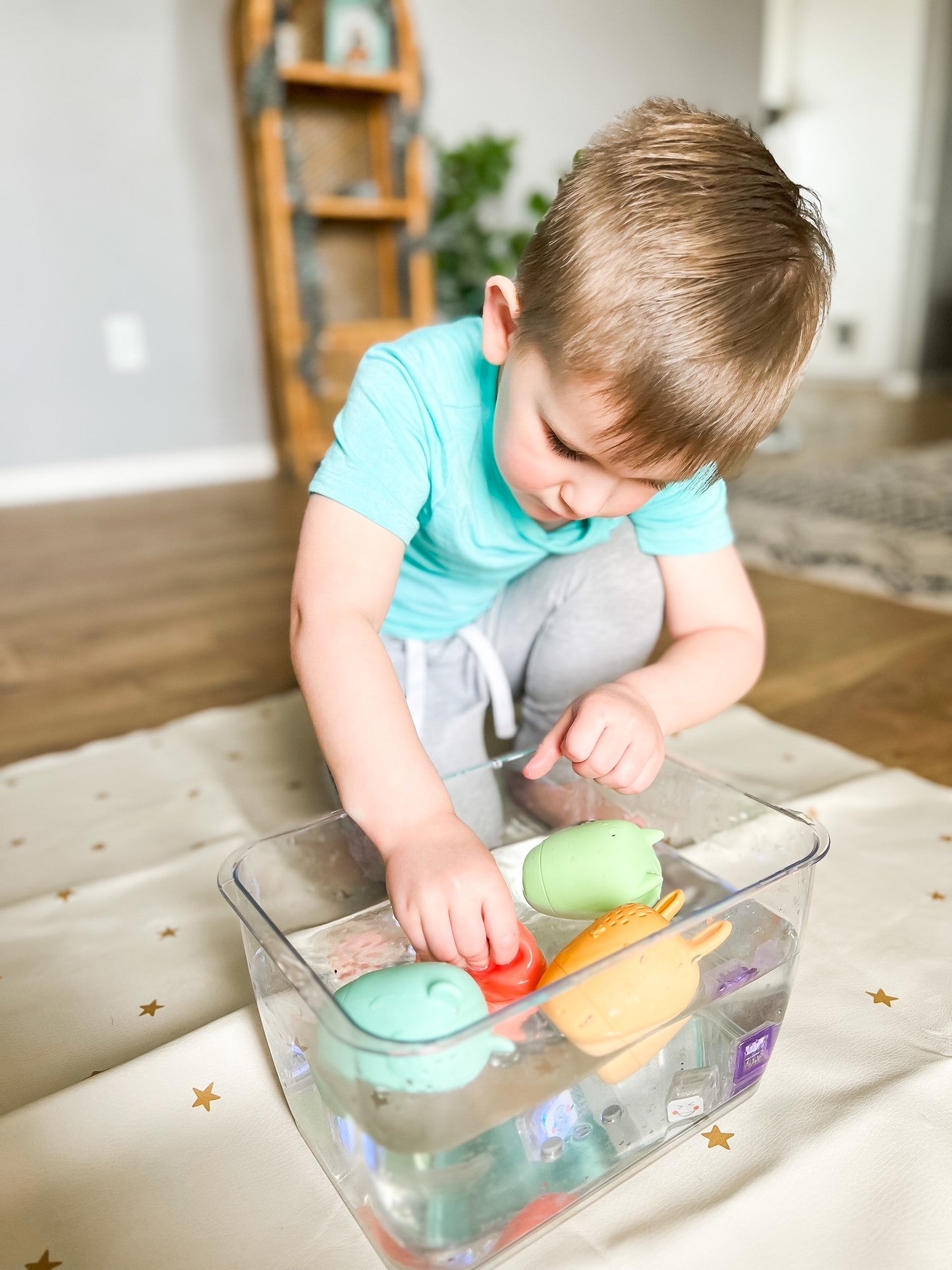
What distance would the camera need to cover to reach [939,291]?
4.19 metres

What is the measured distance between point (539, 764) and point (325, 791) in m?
0.31

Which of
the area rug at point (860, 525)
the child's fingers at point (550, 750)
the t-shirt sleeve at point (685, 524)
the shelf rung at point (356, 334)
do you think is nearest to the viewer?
the child's fingers at point (550, 750)

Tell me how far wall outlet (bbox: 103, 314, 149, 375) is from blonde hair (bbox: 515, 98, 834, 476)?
200 centimetres

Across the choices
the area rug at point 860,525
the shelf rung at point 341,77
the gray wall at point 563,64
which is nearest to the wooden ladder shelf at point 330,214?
the shelf rung at point 341,77

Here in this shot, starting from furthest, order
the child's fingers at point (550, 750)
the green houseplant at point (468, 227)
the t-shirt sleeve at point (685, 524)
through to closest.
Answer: the green houseplant at point (468, 227) → the t-shirt sleeve at point (685, 524) → the child's fingers at point (550, 750)

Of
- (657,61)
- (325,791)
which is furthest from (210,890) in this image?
(657,61)

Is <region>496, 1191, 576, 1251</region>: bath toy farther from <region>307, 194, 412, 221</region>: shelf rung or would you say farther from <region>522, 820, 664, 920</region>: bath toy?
<region>307, 194, 412, 221</region>: shelf rung

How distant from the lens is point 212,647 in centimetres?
119

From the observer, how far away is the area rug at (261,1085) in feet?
1.29

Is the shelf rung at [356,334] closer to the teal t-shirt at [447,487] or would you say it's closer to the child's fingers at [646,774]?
the teal t-shirt at [447,487]

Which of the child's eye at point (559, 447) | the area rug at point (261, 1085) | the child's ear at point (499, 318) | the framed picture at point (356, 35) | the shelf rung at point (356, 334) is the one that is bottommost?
the area rug at point (261, 1085)

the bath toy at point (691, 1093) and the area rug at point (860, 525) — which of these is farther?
the area rug at point (860, 525)

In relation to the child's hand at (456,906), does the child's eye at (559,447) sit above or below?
above

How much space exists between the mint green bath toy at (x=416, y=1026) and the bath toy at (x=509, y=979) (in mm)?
31
